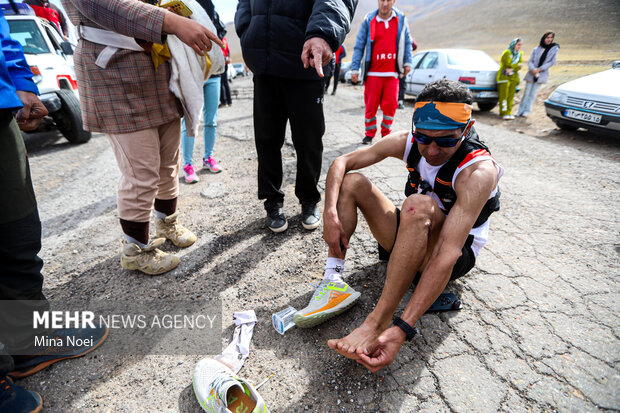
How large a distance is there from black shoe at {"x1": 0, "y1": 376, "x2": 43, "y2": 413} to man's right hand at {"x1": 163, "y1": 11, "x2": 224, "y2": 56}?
161 cm

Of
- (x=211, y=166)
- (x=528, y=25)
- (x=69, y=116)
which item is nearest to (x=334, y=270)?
(x=211, y=166)

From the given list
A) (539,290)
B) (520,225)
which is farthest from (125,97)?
(520,225)

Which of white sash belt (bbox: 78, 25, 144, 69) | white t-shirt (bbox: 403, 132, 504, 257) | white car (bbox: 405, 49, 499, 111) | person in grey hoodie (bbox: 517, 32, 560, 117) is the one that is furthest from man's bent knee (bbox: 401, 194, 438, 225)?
person in grey hoodie (bbox: 517, 32, 560, 117)

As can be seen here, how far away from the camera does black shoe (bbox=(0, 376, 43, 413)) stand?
3.97 ft

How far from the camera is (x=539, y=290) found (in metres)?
1.87

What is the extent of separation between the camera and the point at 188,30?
140cm

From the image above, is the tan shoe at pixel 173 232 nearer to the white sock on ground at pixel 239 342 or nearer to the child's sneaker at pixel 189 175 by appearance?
the white sock on ground at pixel 239 342

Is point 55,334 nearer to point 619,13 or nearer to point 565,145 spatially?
point 565,145

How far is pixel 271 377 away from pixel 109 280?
4.24 ft

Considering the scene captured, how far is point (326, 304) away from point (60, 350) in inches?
50.8

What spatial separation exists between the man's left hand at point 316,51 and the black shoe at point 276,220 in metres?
1.13

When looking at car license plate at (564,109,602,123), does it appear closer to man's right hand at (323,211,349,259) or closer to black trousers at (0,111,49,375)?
man's right hand at (323,211,349,259)

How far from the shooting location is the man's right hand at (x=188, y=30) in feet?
4.57

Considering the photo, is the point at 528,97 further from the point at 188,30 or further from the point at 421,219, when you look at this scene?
the point at 188,30
